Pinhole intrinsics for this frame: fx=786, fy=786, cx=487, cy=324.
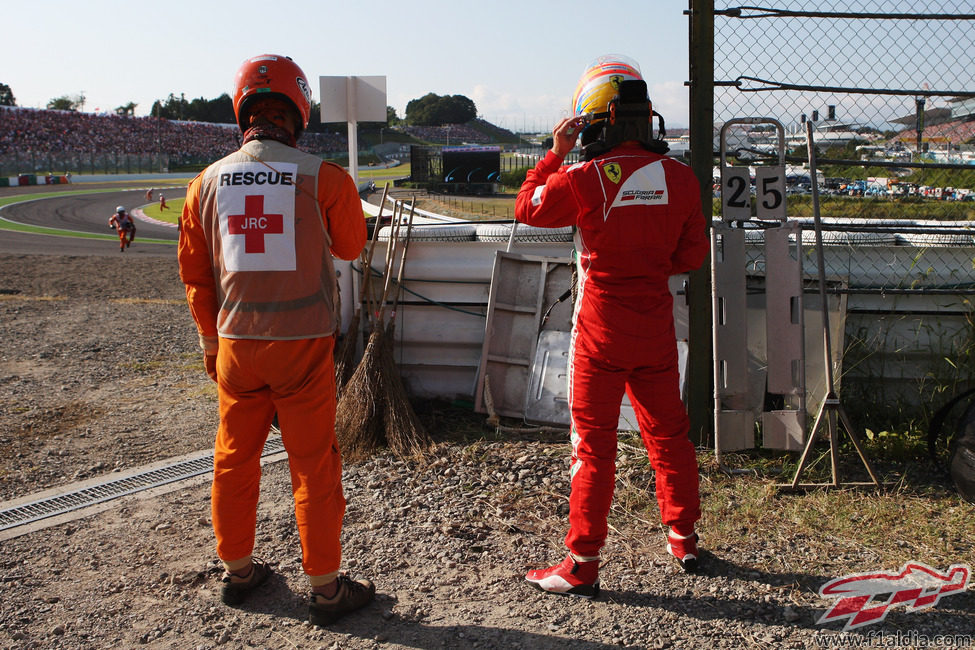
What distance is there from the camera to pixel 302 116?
10.8 feet

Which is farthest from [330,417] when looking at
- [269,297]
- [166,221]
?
[166,221]

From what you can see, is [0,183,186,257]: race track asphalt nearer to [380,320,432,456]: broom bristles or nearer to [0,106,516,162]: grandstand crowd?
[0,106,516,162]: grandstand crowd

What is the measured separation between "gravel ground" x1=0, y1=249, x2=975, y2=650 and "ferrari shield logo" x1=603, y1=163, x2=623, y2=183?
1.73 m

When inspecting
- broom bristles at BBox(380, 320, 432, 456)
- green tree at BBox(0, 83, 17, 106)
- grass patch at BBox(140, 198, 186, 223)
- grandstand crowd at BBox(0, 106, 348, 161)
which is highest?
green tree at BBox(0, 83, 17, 106)

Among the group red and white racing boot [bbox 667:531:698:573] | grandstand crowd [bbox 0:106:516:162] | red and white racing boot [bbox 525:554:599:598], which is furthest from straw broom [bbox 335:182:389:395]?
grandstand crowd [bbox 0:106:516:162]

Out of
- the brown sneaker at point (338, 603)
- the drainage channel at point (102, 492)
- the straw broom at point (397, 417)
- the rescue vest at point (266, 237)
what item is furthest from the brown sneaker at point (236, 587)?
the straw broom at point (397, 417)

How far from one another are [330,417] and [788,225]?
9.20ft

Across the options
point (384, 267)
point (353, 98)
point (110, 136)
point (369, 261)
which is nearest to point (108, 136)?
point (110, 136)

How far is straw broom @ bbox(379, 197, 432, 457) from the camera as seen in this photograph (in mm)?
4965

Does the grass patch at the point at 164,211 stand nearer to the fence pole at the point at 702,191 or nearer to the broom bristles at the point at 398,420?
the broom bristles at the point at 398,420

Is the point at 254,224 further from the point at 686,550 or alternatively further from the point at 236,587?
the point at 686,550

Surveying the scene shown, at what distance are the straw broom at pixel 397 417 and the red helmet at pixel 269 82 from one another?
2353 millimetres

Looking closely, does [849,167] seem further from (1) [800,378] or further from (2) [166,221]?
(2) [166,221]

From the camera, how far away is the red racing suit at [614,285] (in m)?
3.21
